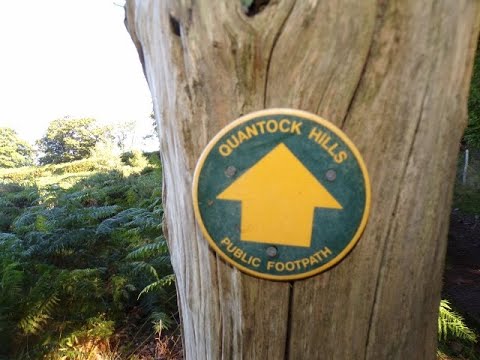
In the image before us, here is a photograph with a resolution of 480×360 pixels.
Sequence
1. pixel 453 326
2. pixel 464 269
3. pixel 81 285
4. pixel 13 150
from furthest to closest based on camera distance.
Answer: pixel 13 150
pixel 464 269
pixel 81 285
pixel 453 326

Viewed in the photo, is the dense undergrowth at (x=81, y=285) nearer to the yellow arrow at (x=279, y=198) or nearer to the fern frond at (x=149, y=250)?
the fern frond at (x=149, y=250)

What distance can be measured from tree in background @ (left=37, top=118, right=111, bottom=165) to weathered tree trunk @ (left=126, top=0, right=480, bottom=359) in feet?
117

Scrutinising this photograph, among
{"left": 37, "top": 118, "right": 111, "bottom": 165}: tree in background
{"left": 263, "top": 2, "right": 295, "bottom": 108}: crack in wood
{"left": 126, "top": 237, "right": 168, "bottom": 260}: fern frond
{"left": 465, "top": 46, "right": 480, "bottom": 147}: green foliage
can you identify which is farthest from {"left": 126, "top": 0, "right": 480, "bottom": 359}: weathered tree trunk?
{"left": 37, "top": 118, "right": 111, "bottom": 165}: tree in background

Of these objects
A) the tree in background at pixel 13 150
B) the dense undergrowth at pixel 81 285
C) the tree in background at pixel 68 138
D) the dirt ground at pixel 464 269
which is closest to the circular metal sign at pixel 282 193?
the dense undergrowth at pixel 81 285

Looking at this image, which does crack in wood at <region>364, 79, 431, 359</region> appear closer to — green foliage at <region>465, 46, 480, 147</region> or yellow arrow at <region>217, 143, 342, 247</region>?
yellow arrow at <region>217, 143, 342, 247</region>

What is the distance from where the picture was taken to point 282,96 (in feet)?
1.85

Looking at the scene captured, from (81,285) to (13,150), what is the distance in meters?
39.3

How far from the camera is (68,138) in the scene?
1351 inches

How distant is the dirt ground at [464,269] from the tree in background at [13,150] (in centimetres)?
3675

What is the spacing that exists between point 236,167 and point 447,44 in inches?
15.3

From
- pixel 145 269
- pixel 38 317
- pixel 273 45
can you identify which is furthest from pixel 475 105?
pixel 38 317

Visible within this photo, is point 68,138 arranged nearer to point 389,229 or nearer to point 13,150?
point 13,150

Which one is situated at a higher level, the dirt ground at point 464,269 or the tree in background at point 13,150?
the tree in background at point 13,150

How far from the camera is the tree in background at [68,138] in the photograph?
111ft
